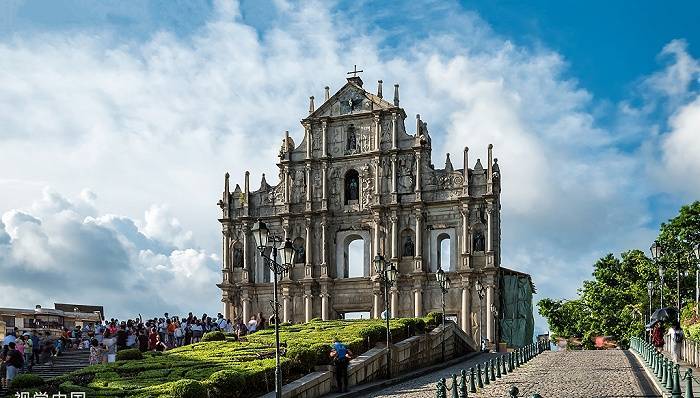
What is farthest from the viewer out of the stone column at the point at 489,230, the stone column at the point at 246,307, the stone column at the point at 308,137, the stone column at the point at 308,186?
the stone column at the point at 308,137

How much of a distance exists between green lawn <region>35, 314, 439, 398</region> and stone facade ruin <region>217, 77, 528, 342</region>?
1786 centimetres

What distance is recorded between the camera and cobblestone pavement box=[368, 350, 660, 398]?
24094 millimetres

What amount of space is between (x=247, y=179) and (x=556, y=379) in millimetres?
37859

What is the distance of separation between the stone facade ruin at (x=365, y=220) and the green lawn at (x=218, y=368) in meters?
17.9

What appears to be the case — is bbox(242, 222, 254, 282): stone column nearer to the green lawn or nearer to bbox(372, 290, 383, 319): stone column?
bbox(372, 290, 383, 319): stone column

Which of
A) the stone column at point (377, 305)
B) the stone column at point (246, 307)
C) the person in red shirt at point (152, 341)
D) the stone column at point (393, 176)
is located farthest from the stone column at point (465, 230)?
the person in red shirt at point (152, 341)

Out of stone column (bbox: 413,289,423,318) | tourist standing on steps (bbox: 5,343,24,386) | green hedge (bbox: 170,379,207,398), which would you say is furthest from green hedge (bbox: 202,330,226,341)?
stone column (bbox: 413,289,423,318)

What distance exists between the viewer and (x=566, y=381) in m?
27.4

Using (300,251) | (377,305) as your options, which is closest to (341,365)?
(377,305)

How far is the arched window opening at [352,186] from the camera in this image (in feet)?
198

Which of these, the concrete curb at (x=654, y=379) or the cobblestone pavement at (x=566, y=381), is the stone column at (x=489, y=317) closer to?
the cobblestone pavement at (x=566, y=381)

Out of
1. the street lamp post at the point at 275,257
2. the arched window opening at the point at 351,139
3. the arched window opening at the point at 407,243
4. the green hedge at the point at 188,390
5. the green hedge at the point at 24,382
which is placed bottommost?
the green hedge at the point at 24,382

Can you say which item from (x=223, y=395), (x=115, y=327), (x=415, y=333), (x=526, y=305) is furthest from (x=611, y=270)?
(x=223, y=395)

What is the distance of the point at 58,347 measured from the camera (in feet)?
126
